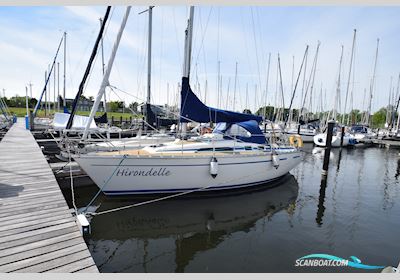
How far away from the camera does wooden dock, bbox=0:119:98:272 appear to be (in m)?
3.57

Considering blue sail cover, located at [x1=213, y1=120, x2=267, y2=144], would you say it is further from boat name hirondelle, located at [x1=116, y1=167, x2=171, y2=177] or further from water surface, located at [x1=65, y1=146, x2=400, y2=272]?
boat name hirondelle, located at [x1=116, y1=167, x2=171, y2=177]

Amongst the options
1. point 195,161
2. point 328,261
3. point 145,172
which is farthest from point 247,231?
point 145,172

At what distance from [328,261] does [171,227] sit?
3959 millimetres

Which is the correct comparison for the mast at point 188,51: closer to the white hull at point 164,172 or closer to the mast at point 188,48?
the mast at point 188,48

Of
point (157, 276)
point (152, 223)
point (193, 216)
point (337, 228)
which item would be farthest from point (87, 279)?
point (337, 228)

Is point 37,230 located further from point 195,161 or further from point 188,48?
point 188,48

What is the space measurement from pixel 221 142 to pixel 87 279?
703 cm

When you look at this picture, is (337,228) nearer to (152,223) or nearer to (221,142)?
(221,142)

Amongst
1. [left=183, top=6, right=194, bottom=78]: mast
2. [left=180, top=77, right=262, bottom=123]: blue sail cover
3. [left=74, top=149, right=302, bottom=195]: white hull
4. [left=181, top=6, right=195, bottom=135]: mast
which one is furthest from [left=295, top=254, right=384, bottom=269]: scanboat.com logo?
[left=183, top=6, right=194, bottom=78]: mast

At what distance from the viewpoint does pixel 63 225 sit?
4.62m

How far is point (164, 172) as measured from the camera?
7.97m

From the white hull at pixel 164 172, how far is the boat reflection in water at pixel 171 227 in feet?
1.72

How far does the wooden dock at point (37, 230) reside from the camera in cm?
357

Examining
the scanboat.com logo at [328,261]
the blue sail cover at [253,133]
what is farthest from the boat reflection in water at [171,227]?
the blue sail cover at [253,133]
